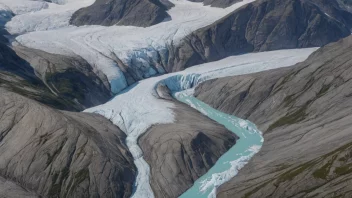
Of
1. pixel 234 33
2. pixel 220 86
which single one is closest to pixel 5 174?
pixel 220 86

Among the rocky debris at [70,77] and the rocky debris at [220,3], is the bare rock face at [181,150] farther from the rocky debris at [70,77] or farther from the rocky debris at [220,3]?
the rocky debris at [220,3]

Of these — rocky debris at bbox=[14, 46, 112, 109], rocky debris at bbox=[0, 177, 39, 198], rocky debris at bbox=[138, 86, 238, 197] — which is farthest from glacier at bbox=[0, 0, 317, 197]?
rocky debris at bbox=[0, 177, 39, 198]

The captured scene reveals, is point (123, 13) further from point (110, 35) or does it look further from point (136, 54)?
point (136, 54)

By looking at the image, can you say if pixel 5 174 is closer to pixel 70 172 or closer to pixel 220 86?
pixel 70 172

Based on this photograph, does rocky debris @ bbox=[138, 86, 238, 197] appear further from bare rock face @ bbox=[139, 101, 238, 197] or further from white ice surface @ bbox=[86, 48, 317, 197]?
white ice surface @ bbox=[86, 48, 317, 197]

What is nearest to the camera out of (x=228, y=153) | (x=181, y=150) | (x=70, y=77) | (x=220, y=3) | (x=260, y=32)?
(x=181, y=150)

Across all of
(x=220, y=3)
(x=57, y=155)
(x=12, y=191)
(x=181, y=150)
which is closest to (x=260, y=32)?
(x=220, y=3)
